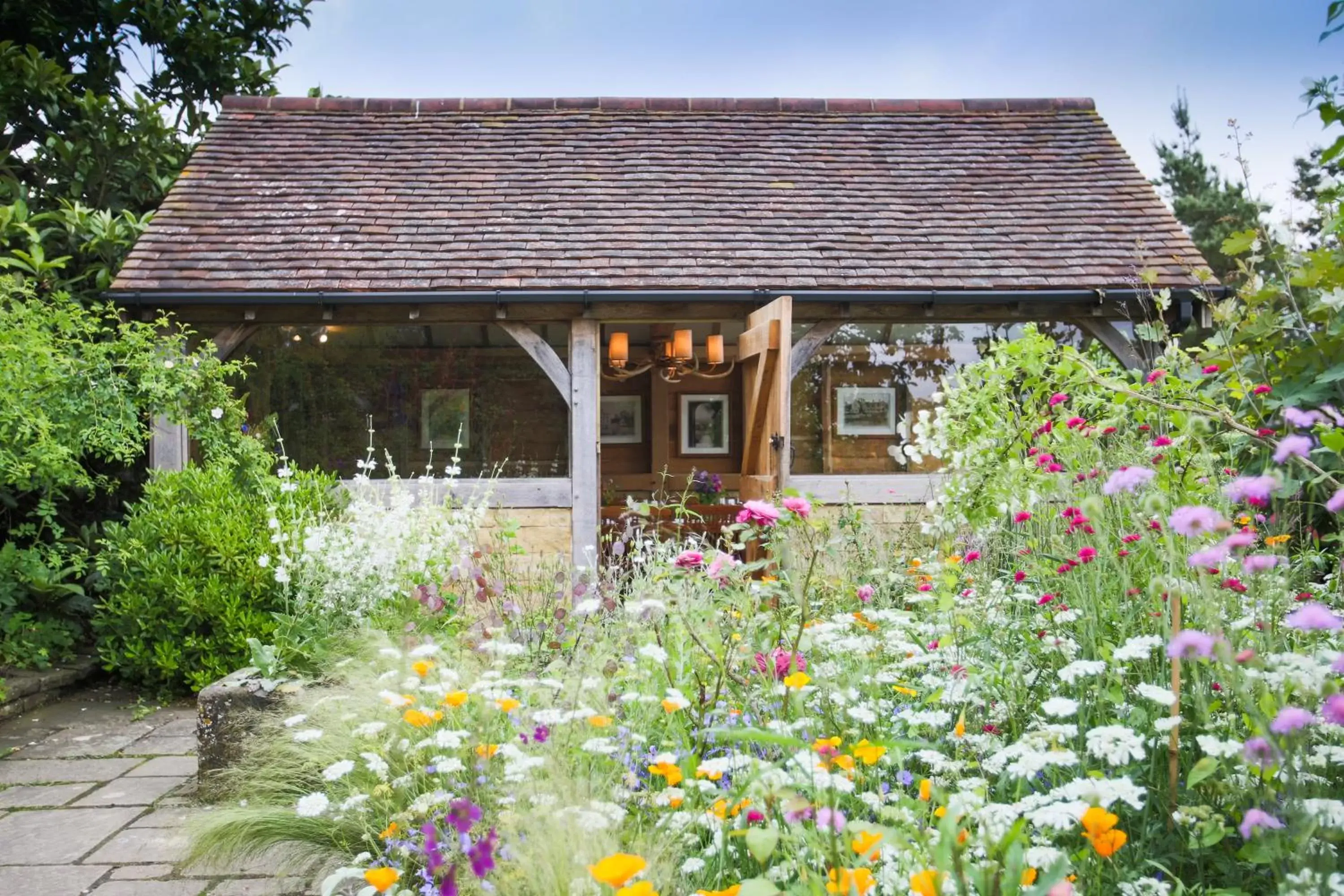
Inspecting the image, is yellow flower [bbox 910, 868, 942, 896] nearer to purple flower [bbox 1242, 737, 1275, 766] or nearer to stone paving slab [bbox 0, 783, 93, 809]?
purple flower [bbox 1242, 737, 1275, 766]

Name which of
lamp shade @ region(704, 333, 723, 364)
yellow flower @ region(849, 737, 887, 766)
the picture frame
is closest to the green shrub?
yellow flower @ region(849, 737, 887, 766)

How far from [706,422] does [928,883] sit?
8760 mm

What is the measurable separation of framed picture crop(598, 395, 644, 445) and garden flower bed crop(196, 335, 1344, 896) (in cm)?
626

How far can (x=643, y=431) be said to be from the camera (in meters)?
9.93

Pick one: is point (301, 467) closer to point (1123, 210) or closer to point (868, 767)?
point (868, 767)

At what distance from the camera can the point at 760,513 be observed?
7.11 ft

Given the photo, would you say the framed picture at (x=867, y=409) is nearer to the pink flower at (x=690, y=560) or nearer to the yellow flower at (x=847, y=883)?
the pink flower at (x=690, y=560)

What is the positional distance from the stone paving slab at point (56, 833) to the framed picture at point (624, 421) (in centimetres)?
684

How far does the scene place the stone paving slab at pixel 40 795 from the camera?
3.50 meters

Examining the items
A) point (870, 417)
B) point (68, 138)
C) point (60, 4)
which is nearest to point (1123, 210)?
point (870, 417)

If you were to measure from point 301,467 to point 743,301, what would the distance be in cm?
403

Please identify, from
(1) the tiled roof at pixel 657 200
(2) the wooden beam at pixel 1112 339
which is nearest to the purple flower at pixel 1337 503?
(1) the tiled roof at pixel 657 200

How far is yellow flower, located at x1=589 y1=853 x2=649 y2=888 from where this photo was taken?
1115 mm

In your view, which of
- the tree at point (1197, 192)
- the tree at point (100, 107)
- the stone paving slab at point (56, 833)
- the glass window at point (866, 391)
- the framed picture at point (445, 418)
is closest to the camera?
the stone paving slab at point (56, 833)
